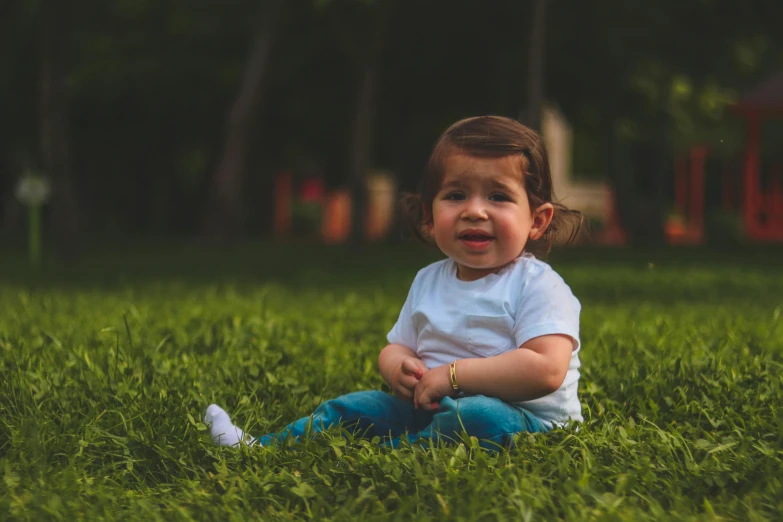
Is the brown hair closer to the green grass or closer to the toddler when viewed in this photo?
the toddler

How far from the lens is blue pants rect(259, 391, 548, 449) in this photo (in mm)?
3332

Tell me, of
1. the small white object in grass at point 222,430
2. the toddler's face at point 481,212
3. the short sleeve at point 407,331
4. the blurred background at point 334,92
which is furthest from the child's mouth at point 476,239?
the blurred background at point 334,92

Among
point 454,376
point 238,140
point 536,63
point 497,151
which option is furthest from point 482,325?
point 238,140

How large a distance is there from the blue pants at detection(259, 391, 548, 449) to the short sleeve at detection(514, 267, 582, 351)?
24 cm

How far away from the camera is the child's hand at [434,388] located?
134 inches

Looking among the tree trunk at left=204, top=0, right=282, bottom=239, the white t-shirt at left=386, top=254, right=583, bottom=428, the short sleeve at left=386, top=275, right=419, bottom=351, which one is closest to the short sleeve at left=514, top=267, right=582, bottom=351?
the white t-shirt at left=386, top=254, right=583, bottom=428

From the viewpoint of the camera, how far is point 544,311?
339 cm

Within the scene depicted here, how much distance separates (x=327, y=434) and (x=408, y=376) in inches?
13.3

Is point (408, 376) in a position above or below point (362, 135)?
below

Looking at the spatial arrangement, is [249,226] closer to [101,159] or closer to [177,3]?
[101,159]

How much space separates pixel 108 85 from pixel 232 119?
823 cm

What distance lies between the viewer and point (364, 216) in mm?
17641

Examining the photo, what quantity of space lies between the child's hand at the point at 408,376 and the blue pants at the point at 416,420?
0.12 m

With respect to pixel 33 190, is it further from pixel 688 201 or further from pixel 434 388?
pixel 688 201
